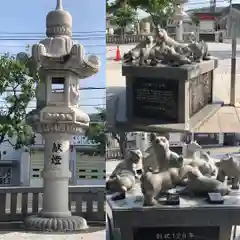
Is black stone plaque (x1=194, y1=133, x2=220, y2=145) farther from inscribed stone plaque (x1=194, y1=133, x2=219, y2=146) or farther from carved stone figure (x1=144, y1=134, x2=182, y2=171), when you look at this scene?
carved stone figure (x1=144, y1=134, x2=182, y2=171)

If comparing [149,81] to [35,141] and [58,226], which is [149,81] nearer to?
[35,141]

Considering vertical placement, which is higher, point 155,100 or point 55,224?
point 155,100

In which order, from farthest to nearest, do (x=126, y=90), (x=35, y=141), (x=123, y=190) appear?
1. (x=35, y=141)
2. (x=126, y=90)
3. (x=123, y=190)

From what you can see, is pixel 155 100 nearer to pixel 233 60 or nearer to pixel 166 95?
pixel 166 95

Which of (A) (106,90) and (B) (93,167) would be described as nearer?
(A) (106,90)

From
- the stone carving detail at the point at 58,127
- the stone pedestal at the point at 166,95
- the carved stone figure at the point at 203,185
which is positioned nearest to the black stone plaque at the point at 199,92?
the stone pedestal at the point at 166,95

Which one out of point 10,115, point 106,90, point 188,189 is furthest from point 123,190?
point 10,115

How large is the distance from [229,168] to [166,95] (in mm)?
272

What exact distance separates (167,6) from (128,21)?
0.37 feet

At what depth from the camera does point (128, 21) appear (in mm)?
1149

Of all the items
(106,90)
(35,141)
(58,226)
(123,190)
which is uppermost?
(106,90)

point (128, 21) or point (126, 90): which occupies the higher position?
point (128, 21)

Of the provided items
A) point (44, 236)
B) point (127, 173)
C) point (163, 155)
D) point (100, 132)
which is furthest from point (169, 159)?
point (44, 236)

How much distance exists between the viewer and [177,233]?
1.10 metres
